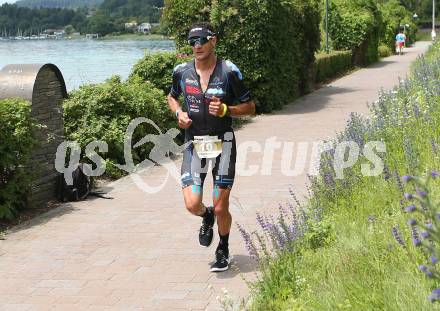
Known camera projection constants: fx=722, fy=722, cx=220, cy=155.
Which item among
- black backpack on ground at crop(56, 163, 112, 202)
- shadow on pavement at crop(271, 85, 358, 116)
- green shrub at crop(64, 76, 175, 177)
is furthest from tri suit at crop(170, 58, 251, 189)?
shadow on pavement at crop(271, 85, 358, 116)

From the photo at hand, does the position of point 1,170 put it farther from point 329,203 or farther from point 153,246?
point 329,203

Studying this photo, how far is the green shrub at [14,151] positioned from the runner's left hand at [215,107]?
10.4 ft

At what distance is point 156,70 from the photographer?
15.4 meters

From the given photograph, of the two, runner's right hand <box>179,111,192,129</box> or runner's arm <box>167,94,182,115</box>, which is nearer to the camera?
runner's right hand <box>179,111,192,129</box>

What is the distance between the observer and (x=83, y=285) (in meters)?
5.82

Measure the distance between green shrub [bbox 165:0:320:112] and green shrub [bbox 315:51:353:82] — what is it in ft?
25.2

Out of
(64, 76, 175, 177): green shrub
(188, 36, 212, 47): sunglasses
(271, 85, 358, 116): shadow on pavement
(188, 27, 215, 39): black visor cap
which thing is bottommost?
(271, 85, 358, 116): shadow on pavement

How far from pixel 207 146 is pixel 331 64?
25.2 meters

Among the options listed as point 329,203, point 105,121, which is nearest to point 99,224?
point 329,203

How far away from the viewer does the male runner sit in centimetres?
586

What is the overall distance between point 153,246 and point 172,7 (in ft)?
39.0

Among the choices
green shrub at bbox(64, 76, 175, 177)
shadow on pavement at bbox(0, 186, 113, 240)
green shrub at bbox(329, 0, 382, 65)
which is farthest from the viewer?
green shrub at bbox(329, 0, 382, 65)

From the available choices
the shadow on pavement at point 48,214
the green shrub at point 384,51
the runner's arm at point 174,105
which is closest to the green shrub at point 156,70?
the shadow on pavement at point 48,214

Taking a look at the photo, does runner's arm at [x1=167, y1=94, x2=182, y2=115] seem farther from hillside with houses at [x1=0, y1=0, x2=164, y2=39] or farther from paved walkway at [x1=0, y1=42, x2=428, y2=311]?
hillside with houses at [x1=0, y1=0, x2=164, y2=39]
